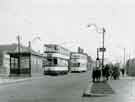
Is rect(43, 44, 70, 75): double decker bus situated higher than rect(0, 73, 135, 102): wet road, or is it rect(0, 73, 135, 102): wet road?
rect(43, 44, 70, 75): double decker bus

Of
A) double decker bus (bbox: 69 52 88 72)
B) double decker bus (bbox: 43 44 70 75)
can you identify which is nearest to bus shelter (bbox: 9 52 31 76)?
double decker bus (bbox: 43 44 70 75)

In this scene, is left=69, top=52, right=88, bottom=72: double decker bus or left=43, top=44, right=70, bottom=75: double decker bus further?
left=69, top=52, right=88, bottom=72: double decker bus

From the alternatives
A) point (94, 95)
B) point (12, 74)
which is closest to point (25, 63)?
point (12, 74)

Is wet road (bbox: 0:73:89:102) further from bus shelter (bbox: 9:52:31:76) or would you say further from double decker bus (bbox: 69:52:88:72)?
double decker bus (bbox: 69:52:88:72)

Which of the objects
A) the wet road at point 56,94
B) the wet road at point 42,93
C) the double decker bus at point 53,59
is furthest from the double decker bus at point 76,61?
the wet road at point 56,94

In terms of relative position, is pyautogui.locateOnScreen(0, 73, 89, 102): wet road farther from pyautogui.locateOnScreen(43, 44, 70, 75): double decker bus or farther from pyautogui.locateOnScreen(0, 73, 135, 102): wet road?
pyautogui.locateOnScreen(43, 44, 70, 75): double decker bus

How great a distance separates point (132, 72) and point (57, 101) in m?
44.1

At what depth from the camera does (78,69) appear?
79.9 metres

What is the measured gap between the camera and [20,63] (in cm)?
5128

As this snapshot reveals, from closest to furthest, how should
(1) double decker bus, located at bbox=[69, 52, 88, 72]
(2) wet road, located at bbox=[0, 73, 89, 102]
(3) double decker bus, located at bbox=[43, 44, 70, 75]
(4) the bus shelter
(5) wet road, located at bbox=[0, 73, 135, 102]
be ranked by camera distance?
1. (5) wet road, located at bbox=[0, 73, 135, 102]
2. (2) wet road, located at bbox=[0, 73, 89, 102]
3. (4) the bus shelter
4. (3) double decker bus, located at bbox=[43, 44, 70, 75]
5. (1) double decker bus, located at bbox=[69, 52, 88, 72]

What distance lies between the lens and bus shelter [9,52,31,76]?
50062mm

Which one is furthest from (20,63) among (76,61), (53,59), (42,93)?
(42,93)

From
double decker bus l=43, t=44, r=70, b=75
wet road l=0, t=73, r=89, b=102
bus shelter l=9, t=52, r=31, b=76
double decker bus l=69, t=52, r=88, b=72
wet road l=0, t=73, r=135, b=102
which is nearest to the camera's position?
wet road l=0, t=73, r=135, b=102

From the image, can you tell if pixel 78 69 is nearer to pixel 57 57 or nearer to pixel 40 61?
pixel 40 61
